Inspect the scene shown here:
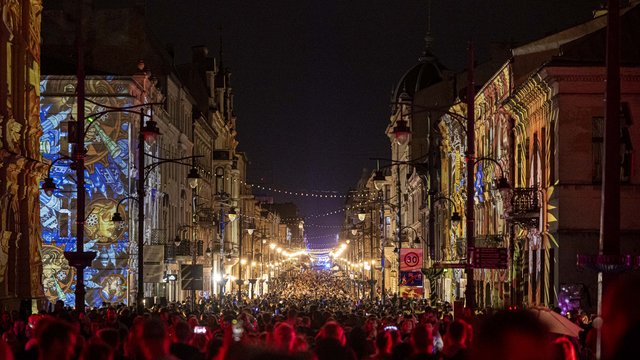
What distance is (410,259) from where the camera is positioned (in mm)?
45500

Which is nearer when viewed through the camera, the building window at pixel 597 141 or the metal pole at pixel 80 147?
the metal pole at pixel 80 147

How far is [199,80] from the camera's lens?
299 ft

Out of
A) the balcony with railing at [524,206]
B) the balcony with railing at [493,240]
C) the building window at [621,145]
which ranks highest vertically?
the building window at [621,145]

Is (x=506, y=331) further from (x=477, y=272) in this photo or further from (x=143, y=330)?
(x=477, y=272)

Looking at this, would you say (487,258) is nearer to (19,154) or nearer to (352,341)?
(352,341)

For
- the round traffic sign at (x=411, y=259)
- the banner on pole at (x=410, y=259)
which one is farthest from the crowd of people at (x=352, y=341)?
the round traffic sign at (x=411, y=259)

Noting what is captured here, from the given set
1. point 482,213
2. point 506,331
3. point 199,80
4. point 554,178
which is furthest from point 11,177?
point 199,80

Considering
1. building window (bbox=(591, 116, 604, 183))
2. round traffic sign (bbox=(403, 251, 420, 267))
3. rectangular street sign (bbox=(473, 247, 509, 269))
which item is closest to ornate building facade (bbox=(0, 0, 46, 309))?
round traffic sign (bbox=(403, 251, 420, 267))

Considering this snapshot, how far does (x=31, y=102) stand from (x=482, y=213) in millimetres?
25123

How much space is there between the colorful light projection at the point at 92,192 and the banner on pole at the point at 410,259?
52.4ft

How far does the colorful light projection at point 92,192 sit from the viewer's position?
182ft

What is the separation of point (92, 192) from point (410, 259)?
59.3 feet

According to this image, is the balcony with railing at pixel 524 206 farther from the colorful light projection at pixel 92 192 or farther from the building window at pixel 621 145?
the colorful light projection at pixel 92 192

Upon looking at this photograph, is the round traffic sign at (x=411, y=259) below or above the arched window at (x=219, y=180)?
below
